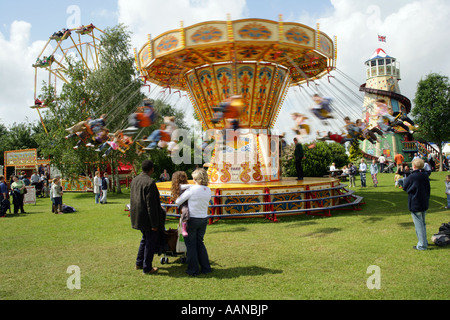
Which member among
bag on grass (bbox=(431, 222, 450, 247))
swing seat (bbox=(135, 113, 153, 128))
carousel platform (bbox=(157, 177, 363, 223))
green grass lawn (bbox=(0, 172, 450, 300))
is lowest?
green grass lawn (bbox=(0, 172, 450, 300))

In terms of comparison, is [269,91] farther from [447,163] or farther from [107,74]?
[447,163]

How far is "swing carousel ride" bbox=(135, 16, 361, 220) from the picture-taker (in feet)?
29.0

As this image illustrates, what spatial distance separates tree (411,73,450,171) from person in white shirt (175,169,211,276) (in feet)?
105

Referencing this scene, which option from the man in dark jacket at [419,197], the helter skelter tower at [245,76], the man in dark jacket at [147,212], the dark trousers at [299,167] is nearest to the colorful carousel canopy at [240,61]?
the helter skelter tower at [245,76]

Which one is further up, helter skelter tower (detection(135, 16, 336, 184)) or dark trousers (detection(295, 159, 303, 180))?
helter skelter tower (detection(135, 16, 336, 184))

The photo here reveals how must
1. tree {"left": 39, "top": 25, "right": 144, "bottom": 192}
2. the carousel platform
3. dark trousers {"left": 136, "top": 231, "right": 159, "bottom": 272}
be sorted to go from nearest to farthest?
dark trousers {"left": 136, "top": 231, "right": 159, "bottom": 272} → the carousel platform → tree {"left": 39, "top": 25, "right": 144, "bottom": 192}

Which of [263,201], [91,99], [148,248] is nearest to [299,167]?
[263,201]

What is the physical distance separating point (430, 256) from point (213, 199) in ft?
17.8

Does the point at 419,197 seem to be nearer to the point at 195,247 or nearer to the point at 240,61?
the point at 195,247

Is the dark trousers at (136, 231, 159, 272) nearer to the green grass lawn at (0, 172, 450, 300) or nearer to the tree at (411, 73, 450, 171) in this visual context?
the green grass lawn at (0, 172, 450, 300)

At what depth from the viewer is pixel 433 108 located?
101 ft

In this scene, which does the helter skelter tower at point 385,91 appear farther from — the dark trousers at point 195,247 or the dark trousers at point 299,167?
the dark trousers at point 195,247

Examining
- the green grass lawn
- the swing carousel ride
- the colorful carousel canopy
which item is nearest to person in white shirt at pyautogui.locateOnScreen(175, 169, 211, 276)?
the green grass lawn

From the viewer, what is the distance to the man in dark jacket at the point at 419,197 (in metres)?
5.50
